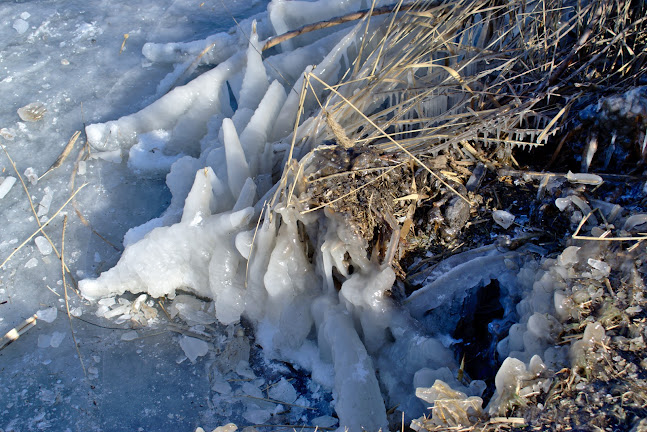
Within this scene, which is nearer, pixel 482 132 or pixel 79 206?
pixel 482 132

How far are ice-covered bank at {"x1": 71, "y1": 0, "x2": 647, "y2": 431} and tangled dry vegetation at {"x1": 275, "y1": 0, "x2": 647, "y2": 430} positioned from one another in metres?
0.01

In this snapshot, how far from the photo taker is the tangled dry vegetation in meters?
2.52

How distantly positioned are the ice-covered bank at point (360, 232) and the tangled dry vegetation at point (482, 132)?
0.04ft

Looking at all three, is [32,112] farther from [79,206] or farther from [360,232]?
[360,232]

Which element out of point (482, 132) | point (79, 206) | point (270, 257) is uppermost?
point (482, 132)

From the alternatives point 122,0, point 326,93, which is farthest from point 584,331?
point 122,0

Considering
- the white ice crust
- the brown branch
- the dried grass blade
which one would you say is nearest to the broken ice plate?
the dried grass blade

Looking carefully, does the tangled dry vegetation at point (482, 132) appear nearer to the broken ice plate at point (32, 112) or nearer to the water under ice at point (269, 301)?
the water under ice at point (269, 301)

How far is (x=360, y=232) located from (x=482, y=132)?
0.85 metres

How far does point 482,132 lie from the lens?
2.76 m

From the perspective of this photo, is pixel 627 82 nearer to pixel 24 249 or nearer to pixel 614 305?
pixel 614 305

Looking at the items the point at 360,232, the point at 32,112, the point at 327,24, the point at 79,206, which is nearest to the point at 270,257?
the point at 360,232

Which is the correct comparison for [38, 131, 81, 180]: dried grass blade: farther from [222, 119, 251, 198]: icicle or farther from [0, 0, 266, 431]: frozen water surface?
[222, 119, 251, 198]: icicle

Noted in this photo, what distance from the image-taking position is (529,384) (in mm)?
1802
